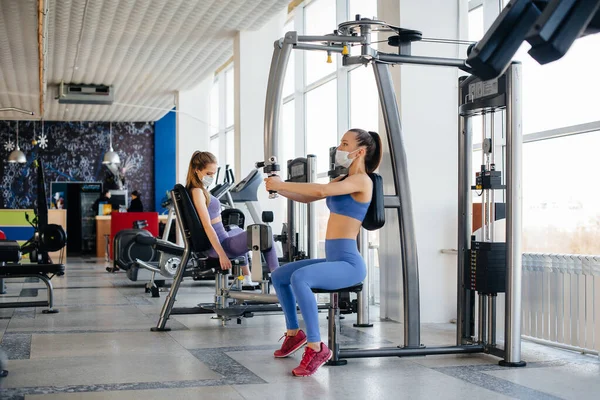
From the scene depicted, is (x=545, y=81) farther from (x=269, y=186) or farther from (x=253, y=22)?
(x=253, y=22)

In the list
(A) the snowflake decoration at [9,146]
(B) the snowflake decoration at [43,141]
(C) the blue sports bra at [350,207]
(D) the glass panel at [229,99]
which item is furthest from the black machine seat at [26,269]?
(A) the snowflake decoration at [9,146]

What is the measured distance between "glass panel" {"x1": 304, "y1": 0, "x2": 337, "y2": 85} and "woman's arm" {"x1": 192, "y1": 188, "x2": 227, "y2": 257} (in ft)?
13.5

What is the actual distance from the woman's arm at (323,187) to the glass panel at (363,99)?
395 centimetres

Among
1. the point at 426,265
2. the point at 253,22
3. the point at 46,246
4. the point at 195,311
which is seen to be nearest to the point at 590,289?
the point at 426,265

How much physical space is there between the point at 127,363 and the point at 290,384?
97cm

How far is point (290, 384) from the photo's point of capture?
10.7 ft

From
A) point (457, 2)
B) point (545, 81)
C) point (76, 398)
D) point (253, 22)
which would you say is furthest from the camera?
point (253, 22)

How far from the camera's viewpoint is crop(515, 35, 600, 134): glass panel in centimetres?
443

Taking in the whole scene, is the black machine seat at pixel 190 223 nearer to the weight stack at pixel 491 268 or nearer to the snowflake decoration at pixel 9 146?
the weight stack at pixel 491 268

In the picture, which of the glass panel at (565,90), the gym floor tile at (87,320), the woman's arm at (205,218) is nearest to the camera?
the glass panel at (565,90)

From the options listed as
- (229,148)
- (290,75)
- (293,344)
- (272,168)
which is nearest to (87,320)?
(293,344)

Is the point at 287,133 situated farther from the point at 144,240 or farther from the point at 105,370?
the point at 105,370

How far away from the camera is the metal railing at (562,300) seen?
13.0 ft

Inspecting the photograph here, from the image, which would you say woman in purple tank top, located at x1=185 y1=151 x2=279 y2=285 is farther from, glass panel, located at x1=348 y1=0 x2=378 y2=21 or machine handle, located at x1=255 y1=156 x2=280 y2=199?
glass panel, located at x1=348 y1=0 x2=378 y2=21
